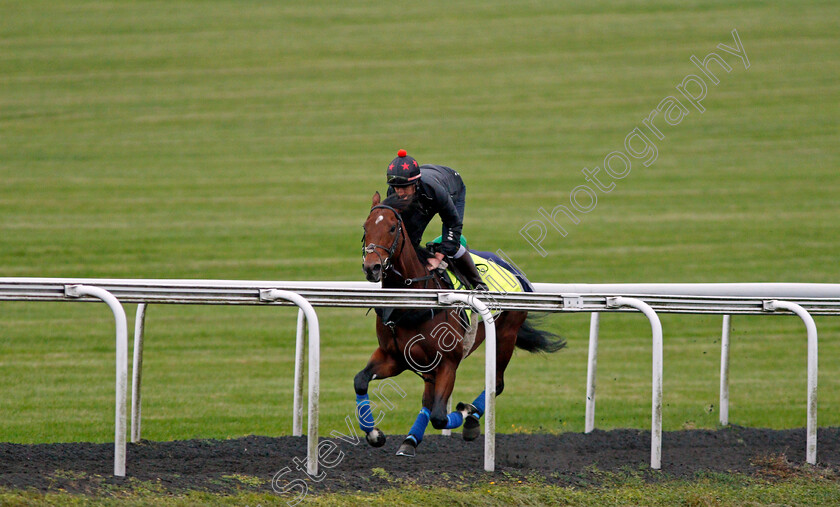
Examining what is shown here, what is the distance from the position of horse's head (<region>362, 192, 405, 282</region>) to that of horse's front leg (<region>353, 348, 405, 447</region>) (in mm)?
→ 627

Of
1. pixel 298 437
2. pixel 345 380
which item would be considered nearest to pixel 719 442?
pixel 298 437

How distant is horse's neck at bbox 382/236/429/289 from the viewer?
525 cm

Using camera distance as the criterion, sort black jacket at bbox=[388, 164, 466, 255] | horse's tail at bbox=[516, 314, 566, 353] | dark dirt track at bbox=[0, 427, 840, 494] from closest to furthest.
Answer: dark dirt track at bbox=[0, 427, 840, 494], black jacket at bbox=[388, 164, 466, 255], horse's tail at bbox=[516, 314, 566, 353]

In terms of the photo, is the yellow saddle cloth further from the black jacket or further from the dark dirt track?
the dark dirt track

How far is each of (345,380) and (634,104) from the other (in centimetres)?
1339

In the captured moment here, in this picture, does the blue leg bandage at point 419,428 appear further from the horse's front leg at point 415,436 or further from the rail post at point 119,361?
the rail post at point 119,361

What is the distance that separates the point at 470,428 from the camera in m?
5.89

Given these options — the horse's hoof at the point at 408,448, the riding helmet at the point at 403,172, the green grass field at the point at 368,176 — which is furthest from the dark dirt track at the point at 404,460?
the riding helmet at the point at 403,172

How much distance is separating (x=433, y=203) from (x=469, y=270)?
1.75 ft

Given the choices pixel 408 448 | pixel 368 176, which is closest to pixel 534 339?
pixel 408 448

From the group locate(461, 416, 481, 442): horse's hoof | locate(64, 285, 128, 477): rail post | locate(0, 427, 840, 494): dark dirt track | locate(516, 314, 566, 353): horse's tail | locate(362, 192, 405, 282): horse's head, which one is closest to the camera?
locate(64, 285, 128, 477): rail post

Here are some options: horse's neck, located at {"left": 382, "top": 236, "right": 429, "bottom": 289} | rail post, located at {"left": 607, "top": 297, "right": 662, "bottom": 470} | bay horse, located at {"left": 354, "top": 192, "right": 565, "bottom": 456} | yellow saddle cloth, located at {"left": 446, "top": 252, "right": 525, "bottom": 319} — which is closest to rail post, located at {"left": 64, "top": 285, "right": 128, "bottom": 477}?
bay horse, located at {"left": 354, "top": 192, "right": 565, "bottom": 456}

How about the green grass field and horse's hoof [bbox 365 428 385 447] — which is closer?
horse's hoof [bbox 365 428 385 447]

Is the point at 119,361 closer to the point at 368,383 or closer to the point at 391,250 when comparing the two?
the point at 391,250
